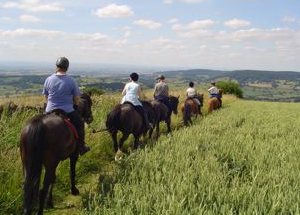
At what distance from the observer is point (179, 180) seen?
6410 millimetres

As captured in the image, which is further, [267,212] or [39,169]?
[39,169]

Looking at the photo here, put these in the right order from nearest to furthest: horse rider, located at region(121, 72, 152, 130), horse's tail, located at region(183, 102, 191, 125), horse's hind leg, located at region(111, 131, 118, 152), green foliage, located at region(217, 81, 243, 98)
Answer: horse's hind leg, located at region(111, 131, 118, 152)
horse rider, located at region(121, 72, 152, 130)
horse's tail, located at region(183, 102, 191, 125)
green foliage, located at region(217, 81, 243, 98)

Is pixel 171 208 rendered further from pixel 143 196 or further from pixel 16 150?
pixel 16 150

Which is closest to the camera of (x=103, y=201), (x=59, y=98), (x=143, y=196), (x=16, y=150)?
(x=143, y=196)

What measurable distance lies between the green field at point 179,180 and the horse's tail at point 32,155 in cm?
51

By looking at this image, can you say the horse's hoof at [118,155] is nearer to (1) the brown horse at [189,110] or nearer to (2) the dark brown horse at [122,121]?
(2) the dark brown horse at [122,121]

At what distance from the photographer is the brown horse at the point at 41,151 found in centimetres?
648

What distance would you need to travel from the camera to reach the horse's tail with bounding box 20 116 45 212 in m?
6.45

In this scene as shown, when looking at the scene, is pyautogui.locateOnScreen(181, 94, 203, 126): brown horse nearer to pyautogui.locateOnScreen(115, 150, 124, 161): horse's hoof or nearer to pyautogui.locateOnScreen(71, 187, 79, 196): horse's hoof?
pyautogui.locateOnScreen(115, 150, 124, 161): horse's hoof

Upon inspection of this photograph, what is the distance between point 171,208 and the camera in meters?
5.04

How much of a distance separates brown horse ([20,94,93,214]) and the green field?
499mm

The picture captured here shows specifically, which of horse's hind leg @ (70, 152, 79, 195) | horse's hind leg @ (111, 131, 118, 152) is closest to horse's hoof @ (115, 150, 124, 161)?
horse's hind leg @ (111, 131, 118, 152)

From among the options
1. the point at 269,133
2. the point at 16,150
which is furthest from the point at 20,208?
the point at 269,133

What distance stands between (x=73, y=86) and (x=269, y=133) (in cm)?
810
